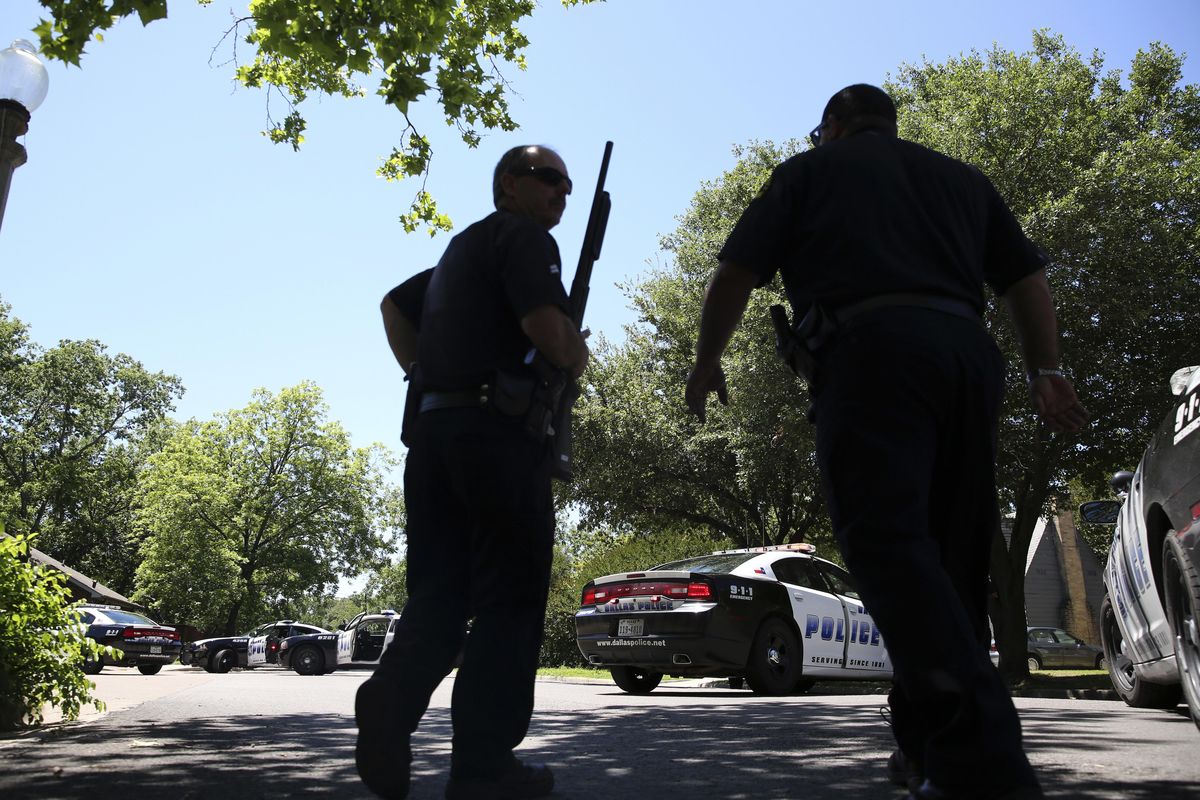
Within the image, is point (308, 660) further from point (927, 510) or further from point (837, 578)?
point (927, 510)

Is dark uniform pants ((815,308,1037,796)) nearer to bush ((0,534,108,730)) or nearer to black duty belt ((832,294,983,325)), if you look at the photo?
black duty belt ((832,294,983,325))

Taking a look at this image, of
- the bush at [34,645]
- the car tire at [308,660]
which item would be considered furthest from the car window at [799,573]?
the car tire at [308,660]

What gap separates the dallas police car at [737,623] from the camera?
937 centimetres

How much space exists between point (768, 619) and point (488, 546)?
7.32 m

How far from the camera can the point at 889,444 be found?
2.40 m

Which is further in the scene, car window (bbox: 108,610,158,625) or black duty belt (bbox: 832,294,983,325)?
car window (bbox: 108,610,158,625)

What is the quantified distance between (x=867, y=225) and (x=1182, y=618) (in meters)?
2.68

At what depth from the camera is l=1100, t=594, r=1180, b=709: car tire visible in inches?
253

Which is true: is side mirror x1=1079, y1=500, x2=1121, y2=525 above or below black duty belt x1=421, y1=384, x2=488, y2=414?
above

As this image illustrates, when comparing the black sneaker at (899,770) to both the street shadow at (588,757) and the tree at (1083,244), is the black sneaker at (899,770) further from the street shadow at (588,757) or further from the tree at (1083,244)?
the tree at (1083,244)

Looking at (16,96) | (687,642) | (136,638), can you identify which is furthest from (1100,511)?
(136,638)

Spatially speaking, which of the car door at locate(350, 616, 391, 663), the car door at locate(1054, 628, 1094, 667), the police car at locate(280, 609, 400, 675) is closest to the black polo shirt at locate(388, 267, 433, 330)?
the police car at locate(280, 609, 400, 675)

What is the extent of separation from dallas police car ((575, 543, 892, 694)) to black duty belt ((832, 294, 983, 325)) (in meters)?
7.06

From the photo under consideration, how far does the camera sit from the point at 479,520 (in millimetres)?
2879
